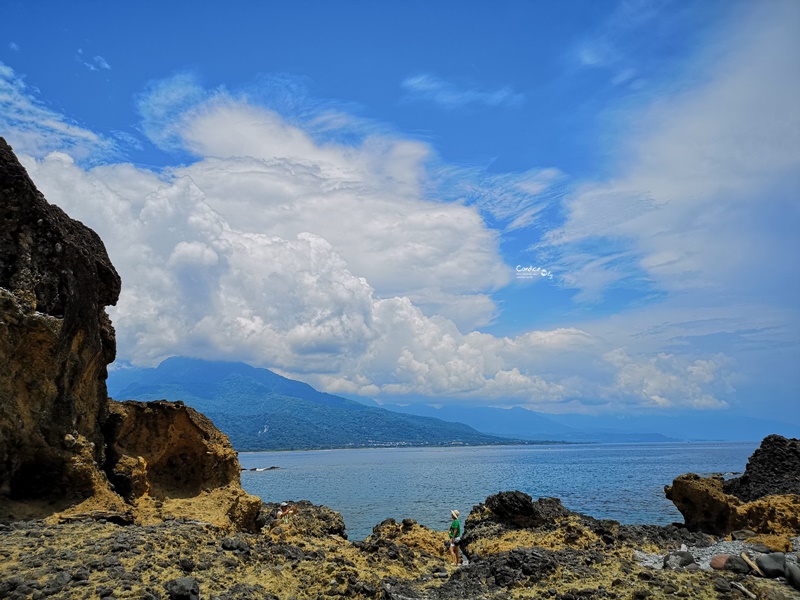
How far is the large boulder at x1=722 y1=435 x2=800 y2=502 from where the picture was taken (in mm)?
30062

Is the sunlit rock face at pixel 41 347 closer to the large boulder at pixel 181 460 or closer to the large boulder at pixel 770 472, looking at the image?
the large boulder at pixel 181 460

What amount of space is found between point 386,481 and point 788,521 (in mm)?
63286

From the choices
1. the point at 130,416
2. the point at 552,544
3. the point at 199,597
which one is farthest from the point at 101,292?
the point at 552,544

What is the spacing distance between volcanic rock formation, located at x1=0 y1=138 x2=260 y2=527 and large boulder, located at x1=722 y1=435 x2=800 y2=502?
28.3 meters

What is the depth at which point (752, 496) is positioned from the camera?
3034 centimetres

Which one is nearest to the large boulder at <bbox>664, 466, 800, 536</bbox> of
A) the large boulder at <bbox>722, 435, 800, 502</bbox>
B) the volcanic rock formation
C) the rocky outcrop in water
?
the rocky outcrop in water

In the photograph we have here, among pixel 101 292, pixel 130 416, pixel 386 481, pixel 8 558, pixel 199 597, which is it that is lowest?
pixel 386 481

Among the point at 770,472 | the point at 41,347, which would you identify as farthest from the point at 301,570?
the point at 770,472

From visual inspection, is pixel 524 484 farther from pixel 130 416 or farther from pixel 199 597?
pixel 199 597

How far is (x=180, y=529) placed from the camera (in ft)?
53.9

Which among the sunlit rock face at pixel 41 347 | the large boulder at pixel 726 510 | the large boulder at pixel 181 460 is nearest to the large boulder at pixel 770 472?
the large boulder at pixel 726 510

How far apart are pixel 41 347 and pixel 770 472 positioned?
118 feet

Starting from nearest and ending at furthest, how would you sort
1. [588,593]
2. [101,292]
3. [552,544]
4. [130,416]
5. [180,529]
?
[588,593] → [180,529] → [101,292] → [130,416] → [552,544]

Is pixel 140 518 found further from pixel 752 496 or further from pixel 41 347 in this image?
pixel 752 496
